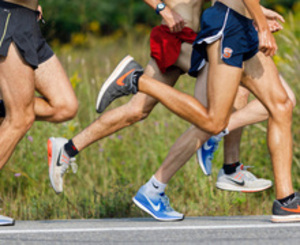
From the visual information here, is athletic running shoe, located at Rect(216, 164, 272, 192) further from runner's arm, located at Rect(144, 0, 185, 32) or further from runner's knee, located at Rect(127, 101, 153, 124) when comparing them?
runner's arm, located at Rect(144, 0, 185, 32)

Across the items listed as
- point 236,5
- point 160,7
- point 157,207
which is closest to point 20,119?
point 157,207

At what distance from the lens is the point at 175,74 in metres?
5.30

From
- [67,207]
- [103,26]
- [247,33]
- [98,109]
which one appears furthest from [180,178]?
[103,26]

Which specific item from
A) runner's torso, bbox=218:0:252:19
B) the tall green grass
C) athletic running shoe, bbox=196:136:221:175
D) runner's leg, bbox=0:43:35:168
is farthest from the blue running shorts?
the tall green grass

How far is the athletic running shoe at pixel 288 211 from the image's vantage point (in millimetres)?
4691

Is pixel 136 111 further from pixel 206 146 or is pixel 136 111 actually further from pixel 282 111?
pixel 282 111

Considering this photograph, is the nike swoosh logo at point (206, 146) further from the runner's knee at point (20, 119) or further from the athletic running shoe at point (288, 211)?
the runner's knee at point (20, 119)

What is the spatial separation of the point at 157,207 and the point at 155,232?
0.71m

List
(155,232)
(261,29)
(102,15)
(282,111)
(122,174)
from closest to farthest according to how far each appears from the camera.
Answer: (155,232)
(261,29)
(282,111)
(122,174)
(102,15)

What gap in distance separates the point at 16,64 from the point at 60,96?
18.8 inches

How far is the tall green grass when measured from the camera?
18.9ft

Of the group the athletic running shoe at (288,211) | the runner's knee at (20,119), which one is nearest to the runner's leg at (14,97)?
the runner's knee at (20,119)

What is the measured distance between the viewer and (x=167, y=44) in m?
5.15

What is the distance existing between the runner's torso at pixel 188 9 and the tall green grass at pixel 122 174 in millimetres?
1430
